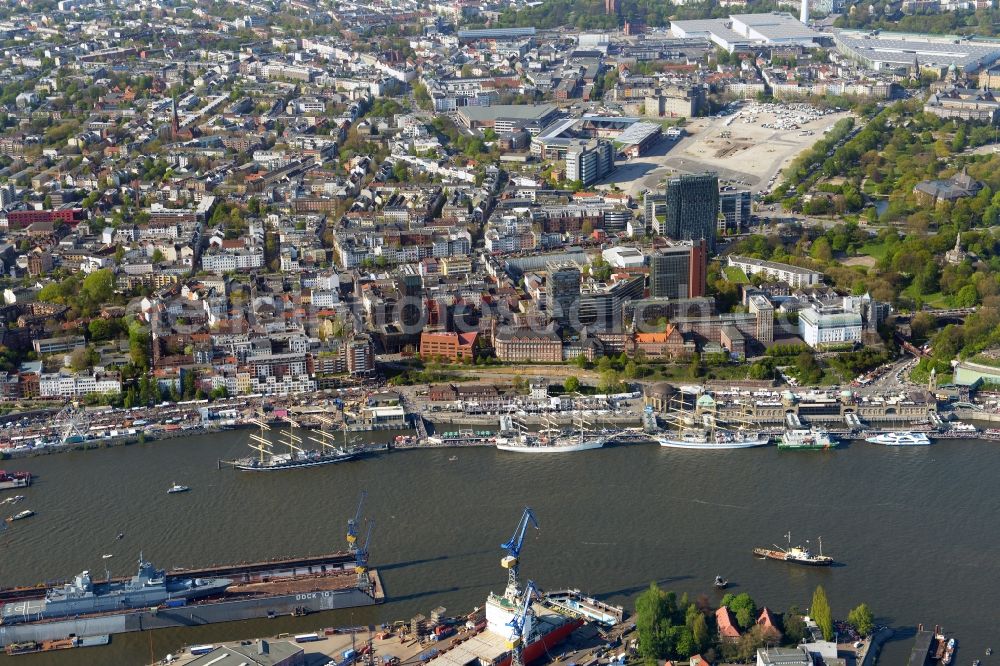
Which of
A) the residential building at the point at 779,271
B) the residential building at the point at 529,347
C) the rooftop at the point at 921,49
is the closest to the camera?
the residential building at the point at 529,347

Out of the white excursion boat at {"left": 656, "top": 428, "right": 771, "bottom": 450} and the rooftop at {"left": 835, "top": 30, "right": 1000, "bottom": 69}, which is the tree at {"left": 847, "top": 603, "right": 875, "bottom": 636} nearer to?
the white excursion boat at {"left": 656, "top": 428, "right": 771, "bottom": 450}

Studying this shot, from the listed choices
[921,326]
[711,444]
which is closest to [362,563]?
[711,444]

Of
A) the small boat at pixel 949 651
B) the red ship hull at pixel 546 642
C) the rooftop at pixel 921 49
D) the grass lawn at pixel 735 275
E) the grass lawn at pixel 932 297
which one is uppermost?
the rooftop at pixel 921 49

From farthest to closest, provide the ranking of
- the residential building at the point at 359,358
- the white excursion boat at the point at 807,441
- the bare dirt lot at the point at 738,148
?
the bare dirt lot at the point at 738,148
the residential building at the point at 359,358
the white excursion boat at the point at 807,441

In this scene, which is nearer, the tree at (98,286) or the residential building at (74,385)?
the residential building at (74,385)

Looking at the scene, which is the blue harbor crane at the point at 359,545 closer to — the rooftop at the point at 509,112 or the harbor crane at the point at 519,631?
the harbor crane at the point at 519,631

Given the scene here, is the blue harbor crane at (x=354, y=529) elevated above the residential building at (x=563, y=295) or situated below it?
below

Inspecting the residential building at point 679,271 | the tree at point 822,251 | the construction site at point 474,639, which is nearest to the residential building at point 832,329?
the residential building at point 679,271
